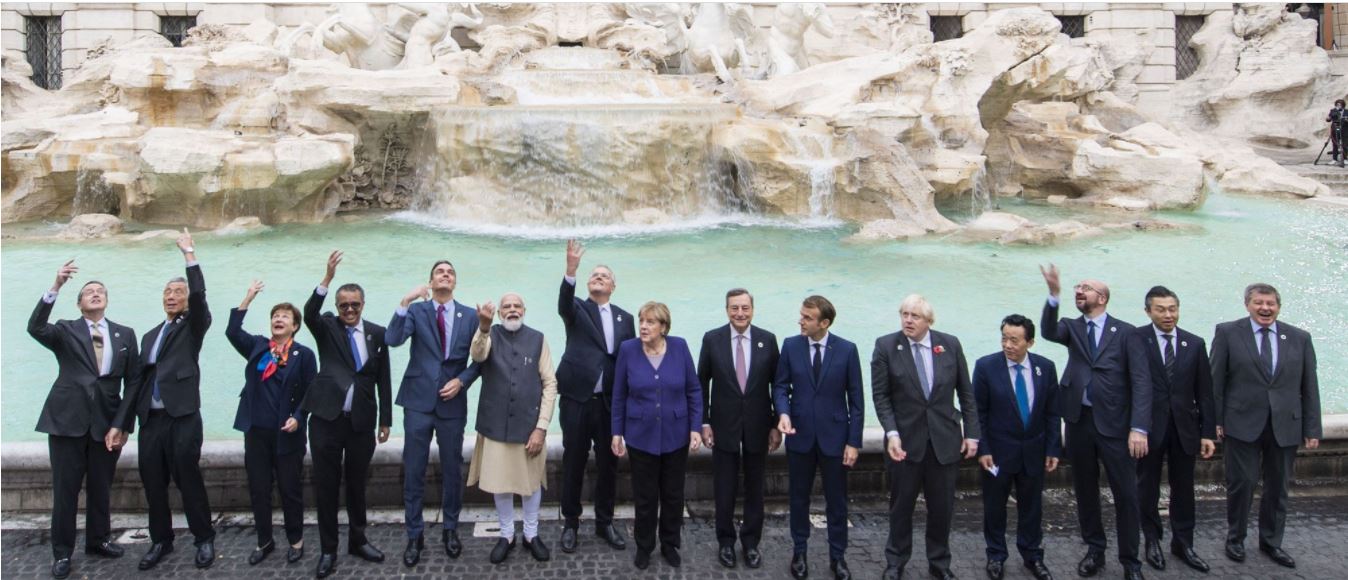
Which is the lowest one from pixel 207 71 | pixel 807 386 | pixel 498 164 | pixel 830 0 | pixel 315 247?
pixel 807 386

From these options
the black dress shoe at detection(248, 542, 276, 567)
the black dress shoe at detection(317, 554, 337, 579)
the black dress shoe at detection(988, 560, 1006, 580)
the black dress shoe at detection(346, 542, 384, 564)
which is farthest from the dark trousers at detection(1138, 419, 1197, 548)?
the black dress shoe at detection(248, 542, 276, 567)

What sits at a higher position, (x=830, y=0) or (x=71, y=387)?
(x=830, y=0)

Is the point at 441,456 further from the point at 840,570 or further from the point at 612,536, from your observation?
the point at 840,570

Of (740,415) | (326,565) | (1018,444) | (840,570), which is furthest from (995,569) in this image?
(326,565)

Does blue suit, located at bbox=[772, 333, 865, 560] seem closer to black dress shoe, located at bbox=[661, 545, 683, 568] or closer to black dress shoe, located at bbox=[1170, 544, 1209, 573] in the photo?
black dress shoe, located at bbox=[661, 545, 683, 568]

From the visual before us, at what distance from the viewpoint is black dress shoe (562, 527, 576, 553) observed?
4039 mm

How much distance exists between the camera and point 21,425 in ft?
16.8

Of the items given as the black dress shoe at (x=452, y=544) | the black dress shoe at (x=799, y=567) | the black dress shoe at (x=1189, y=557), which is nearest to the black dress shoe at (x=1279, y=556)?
the black dress shoe at (x=1189, y=557)

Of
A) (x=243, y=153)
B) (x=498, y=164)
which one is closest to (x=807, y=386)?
(x=498, y=164)

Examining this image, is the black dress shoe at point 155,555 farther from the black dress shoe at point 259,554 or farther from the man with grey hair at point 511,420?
the man with grey hair at point 511,420

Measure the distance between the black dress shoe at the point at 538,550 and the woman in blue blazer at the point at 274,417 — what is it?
3.06ft

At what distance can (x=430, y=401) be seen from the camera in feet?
13.1

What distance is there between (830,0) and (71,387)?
56.0 feet

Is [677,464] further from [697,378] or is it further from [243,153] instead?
[243,153]
